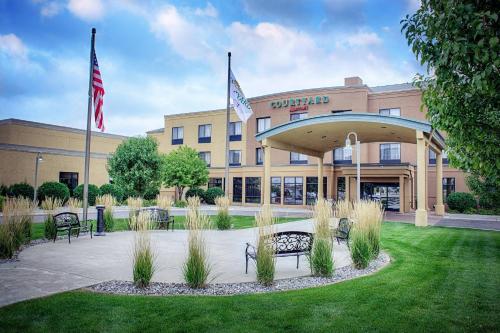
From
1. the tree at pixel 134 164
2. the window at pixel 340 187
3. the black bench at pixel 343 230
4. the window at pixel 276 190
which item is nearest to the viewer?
the black bench at pixel 343 230

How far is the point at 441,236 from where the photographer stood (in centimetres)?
1316

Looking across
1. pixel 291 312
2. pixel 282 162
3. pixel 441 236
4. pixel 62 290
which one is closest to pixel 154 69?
pixel 282 162

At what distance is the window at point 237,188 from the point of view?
37.3 m

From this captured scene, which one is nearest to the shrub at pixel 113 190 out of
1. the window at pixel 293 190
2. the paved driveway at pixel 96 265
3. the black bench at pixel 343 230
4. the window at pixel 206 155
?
the window at pixel 206 155

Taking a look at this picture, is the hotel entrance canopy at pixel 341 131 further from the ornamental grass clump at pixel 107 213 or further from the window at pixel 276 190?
the ornamental grass clump at pixel 107 213

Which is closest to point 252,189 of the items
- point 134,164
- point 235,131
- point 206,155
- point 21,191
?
point 235,131

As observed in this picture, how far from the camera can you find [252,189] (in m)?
36.3

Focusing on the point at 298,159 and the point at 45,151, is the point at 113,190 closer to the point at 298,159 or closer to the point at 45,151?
the point at 45,151

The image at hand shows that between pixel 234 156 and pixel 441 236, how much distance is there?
28.1 meters

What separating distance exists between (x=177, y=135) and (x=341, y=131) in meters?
26.3

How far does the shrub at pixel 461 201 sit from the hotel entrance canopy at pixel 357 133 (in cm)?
471

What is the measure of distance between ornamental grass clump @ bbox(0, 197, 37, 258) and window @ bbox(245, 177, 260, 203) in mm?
26285

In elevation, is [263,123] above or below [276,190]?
above

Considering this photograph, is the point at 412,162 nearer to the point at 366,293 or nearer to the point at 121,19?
the point at 121,19
